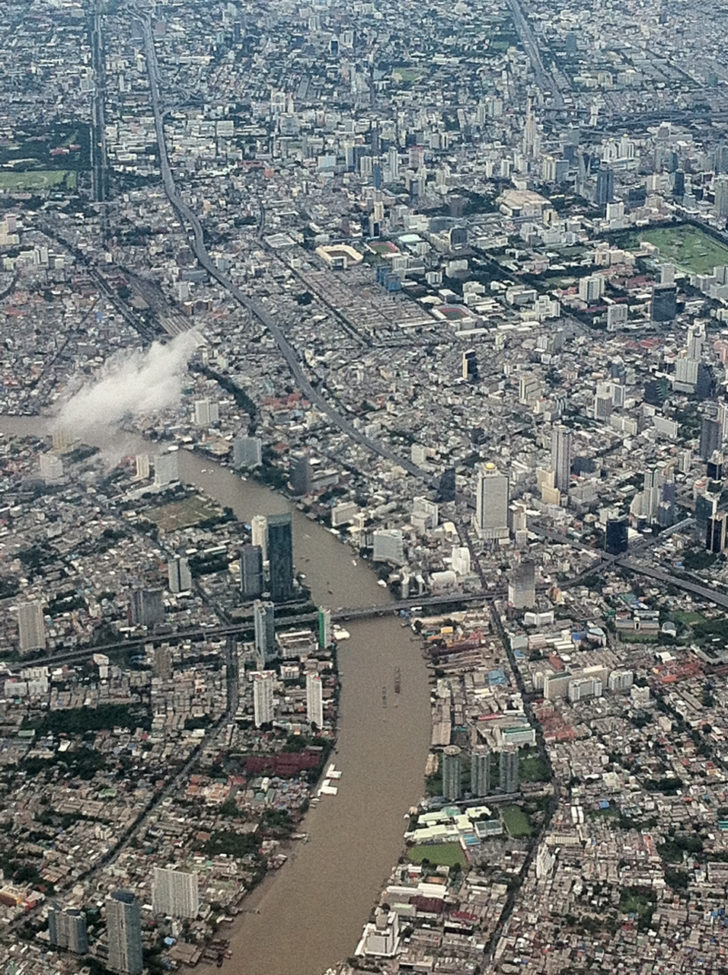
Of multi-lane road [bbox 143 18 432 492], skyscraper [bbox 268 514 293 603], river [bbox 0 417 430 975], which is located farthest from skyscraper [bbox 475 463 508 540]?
skyscraper [bbox 268 514 293 603]

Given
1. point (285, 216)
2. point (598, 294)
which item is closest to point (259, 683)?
point (598, 294)

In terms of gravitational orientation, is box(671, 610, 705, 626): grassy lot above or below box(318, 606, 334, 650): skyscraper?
below

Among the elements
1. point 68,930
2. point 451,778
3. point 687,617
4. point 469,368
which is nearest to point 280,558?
point 687,617

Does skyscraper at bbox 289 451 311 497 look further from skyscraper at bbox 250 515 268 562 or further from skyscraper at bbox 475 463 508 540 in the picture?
skyscraper at bbox 475 463 508 540

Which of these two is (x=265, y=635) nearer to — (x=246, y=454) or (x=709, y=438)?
(x=246, y=454)

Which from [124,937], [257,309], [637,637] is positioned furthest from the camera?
[257,309]

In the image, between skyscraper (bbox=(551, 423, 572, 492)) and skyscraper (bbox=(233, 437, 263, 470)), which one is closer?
skyscraper (bbox=(551, 423, 572, 492))
